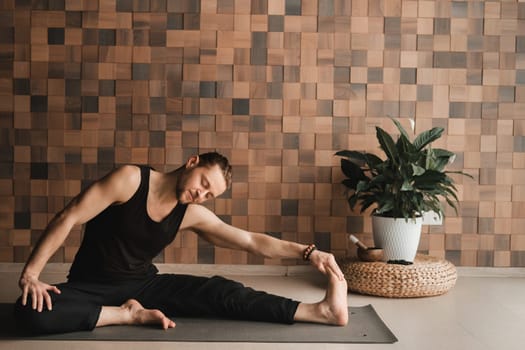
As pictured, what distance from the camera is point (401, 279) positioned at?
3836 millimetres

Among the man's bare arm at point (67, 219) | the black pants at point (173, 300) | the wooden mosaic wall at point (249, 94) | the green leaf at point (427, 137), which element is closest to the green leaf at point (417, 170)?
the green leaf at point (427, 137)

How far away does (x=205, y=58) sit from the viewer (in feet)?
14.5

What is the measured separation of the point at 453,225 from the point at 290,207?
1.02 metres

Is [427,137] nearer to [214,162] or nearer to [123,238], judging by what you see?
[214,162]

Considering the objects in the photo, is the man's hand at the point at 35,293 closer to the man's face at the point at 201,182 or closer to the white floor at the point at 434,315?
the white floor at the point at 434,315

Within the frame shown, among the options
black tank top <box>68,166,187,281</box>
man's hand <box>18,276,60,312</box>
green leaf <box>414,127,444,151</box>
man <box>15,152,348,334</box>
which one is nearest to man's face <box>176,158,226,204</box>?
man <box>15,152,348,334</box>

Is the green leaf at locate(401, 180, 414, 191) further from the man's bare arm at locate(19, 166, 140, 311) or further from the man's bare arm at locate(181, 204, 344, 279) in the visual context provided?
the man's bare arm at locate(19, 166, 140, 311)

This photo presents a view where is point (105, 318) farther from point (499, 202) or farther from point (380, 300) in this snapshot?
point (499, 202)

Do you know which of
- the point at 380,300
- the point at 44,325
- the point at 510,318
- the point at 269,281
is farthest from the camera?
the point at 269,281

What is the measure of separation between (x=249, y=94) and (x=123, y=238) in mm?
1595

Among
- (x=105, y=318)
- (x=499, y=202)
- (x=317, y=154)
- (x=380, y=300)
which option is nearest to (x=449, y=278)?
(x=380, y=300)

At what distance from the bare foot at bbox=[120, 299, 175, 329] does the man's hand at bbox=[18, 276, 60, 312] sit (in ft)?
1.17

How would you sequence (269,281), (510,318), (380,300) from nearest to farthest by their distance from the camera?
1. (510,318)
2. (380,300)
3. (269,281)

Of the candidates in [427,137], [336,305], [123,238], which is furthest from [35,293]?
[427,137]
